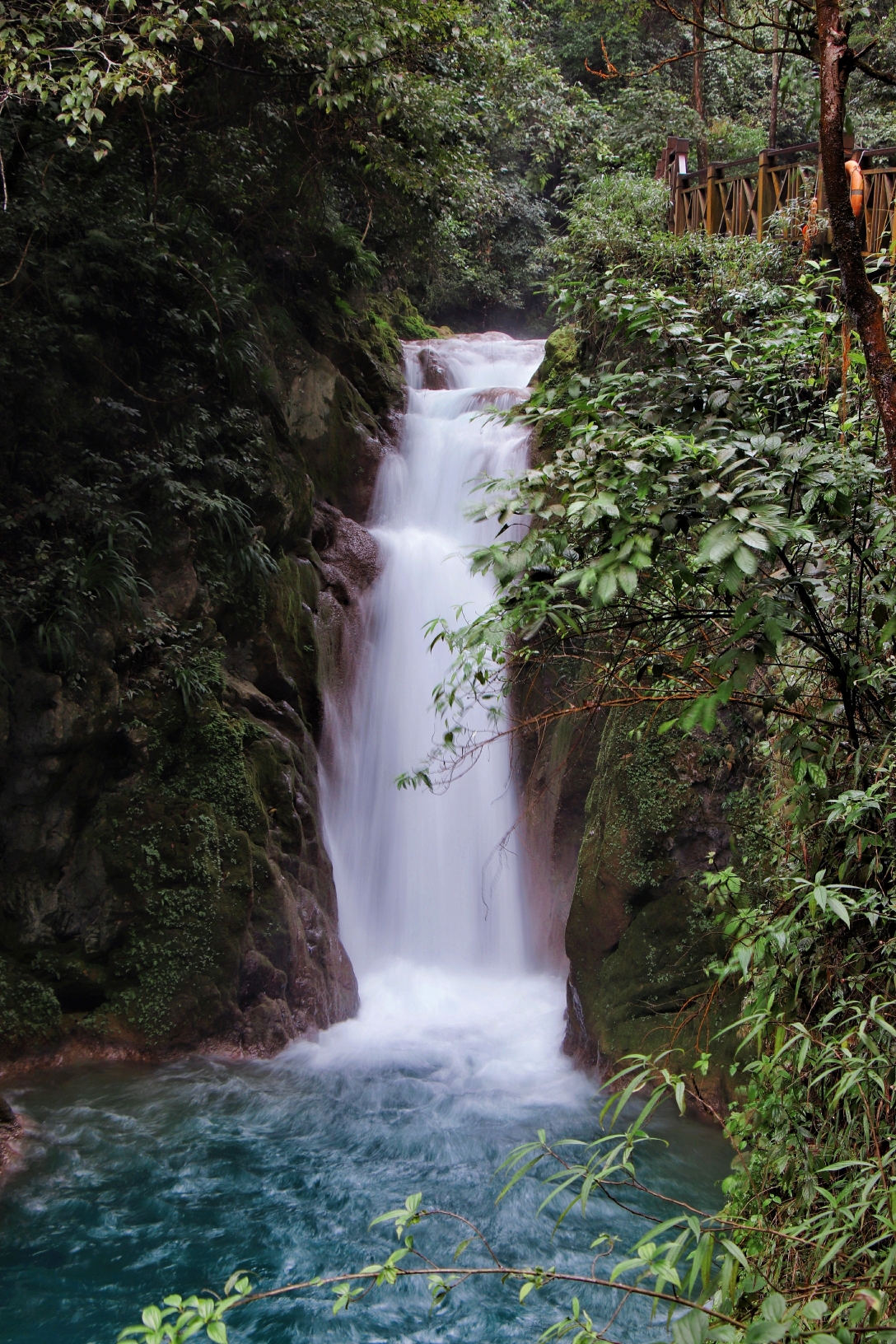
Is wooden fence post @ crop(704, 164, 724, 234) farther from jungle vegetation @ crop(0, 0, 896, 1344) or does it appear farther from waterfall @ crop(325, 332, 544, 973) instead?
waterfall @ crop(325, 332, 544, 973)

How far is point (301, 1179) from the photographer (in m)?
5.71

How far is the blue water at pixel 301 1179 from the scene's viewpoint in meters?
4.50

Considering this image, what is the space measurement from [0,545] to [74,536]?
56 cm

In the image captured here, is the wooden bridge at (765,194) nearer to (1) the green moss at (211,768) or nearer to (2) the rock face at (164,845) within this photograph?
(2) the rock face at (164,845)

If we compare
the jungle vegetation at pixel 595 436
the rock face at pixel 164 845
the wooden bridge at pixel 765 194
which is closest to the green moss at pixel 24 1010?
the rock face at pixel 164 845

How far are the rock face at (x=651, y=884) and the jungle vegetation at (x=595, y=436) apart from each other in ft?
1.23

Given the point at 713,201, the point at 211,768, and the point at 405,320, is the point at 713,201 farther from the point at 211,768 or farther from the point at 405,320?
the point at 405,320

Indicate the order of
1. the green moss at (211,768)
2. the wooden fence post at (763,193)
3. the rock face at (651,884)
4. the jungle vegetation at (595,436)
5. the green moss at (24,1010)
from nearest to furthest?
the jungle vegetation at (595,436), the rock face at (651,884), the green moss at (24,1010), the green moss at (211,768), the wooden fence post at (763,193)

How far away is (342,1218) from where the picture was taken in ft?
17.3

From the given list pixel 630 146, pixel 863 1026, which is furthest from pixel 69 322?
pixel 630 146

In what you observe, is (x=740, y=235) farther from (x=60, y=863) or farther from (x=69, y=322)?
(x=60, y=863)

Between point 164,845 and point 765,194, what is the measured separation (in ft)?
27.8

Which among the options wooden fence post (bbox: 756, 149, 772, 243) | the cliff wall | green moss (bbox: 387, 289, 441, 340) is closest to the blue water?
the cliff wall

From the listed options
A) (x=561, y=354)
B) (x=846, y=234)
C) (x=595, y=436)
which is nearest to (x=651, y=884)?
(x=595, y=436)
